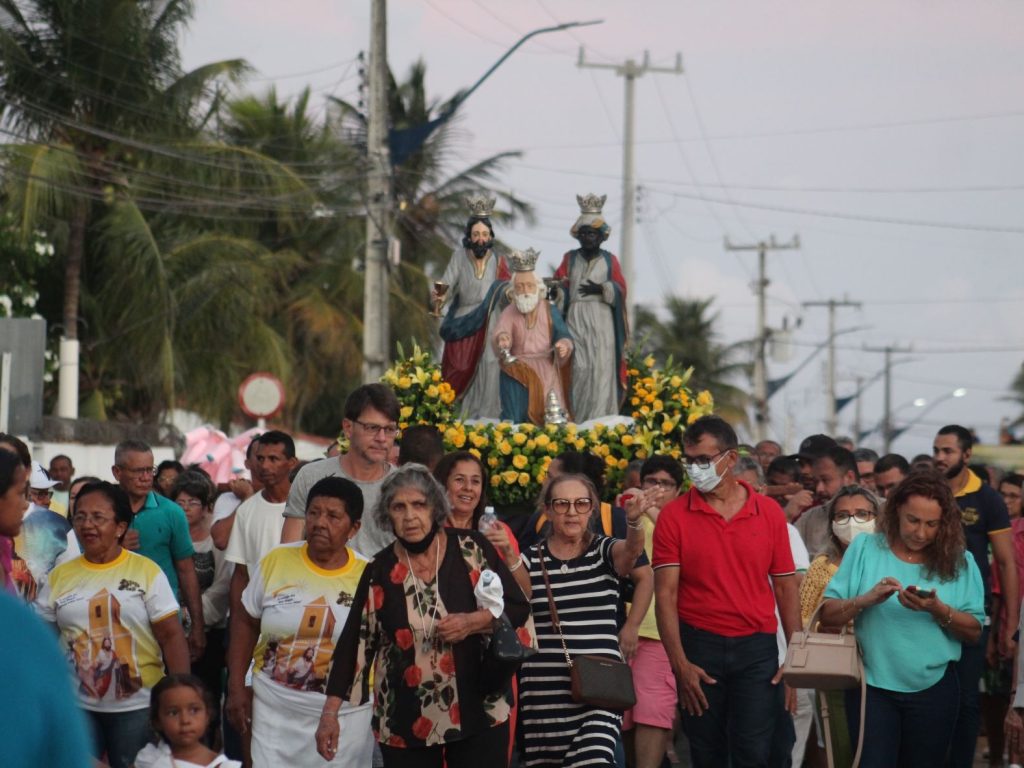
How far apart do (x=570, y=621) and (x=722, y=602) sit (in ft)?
2.46

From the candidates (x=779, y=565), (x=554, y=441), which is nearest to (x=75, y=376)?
(x=554, y=441)

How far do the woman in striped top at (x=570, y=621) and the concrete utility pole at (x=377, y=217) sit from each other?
1448 centimetres

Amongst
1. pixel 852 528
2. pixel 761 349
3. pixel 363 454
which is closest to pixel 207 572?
pixel 363 454

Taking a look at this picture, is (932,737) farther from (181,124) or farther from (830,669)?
(181,124)

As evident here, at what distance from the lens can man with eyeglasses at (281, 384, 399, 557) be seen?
8156 mm

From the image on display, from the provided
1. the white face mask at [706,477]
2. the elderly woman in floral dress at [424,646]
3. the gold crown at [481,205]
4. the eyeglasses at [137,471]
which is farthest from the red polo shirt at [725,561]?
the gold crown at [481,205]

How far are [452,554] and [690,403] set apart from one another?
305 inches

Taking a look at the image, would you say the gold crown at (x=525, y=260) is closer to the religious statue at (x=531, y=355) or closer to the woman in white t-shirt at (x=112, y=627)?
the religious statue at (x=531, y=355)

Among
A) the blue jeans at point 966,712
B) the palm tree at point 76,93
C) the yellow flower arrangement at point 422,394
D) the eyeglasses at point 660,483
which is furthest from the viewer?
the palm tree at point 76,93

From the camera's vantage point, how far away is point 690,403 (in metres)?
14.4

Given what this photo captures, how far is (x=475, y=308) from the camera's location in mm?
15141

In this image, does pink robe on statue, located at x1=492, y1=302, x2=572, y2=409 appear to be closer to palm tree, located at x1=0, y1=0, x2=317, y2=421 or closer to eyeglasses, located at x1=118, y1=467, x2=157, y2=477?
eyeglasses, located at x1=118, y1=467, x2=157, y2=477

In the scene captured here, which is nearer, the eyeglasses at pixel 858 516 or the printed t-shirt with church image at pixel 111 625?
the printed t-shirt with church image at pixel 111 625

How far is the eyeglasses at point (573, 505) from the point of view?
781 centimetres
